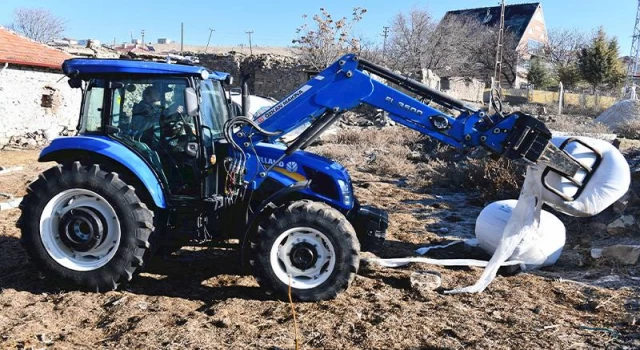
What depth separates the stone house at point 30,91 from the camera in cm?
1677

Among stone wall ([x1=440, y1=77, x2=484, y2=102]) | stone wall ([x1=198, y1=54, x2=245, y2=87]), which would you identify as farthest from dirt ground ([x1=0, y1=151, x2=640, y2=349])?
→ stone wall ([x1=440, y1=77, x2=484, y2=102])

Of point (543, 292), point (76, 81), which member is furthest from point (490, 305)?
point (76, 81)

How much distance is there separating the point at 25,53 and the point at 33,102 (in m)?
1.60

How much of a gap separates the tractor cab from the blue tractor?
0.01 metres

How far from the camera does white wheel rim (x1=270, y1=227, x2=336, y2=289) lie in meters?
4.80

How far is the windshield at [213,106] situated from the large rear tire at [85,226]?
3.21 feet

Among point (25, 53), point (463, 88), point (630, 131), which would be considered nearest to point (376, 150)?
point (630, 131)

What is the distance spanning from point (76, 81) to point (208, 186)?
160 centimetres

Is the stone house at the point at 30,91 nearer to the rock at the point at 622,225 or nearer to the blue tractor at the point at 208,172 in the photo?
the blue tractor at the point at 208,172

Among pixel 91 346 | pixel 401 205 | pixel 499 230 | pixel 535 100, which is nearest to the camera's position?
pixel 91 346

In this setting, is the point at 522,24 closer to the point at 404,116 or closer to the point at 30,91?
the point at 30,91

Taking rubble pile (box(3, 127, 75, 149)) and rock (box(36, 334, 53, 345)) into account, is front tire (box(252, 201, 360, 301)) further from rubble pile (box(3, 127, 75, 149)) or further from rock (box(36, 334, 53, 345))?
rubble pile (box(3, 127, 75, 149))

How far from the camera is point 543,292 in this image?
17.1 ft

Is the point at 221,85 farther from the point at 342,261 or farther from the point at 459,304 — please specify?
the point at 459,304
